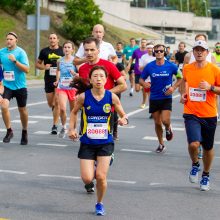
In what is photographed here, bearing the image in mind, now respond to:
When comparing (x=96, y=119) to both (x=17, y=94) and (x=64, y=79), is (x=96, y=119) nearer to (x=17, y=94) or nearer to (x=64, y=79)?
(x=17, y=94)

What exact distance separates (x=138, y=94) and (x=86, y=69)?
18.3 metres

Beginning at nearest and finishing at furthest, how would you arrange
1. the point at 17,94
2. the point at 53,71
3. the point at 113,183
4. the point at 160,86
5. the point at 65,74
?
the point at 113,183 → the point at 160,86 → the point at 17,94 → the point at 65,74 → the point at 53,71

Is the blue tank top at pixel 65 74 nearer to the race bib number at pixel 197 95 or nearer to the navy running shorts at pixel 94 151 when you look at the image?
the race bib number at pixel 197 95

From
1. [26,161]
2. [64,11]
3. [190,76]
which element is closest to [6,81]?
[26,161]

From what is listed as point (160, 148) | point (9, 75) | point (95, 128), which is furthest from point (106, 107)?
point (9, 75)

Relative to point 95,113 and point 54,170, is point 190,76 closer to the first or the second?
point 95,113

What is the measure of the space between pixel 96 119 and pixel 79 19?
4698 centimetres

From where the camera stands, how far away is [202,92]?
918 cm

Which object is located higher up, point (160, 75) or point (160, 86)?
point (160, 75)

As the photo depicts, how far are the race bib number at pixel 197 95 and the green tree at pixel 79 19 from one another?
147 ft

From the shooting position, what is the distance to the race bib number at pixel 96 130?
8055 mm

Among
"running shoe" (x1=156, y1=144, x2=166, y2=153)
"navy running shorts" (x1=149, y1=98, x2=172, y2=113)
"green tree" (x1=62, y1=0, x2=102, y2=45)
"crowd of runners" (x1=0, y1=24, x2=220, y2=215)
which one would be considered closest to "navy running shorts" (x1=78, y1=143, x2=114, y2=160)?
"crowd of runners" (x1=0, y1=24, x2=220, y2=215)

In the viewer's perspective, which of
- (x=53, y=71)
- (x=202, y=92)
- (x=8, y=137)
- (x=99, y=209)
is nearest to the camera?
(x=99, y=209)

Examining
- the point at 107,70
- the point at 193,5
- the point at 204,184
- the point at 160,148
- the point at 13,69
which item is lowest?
the point at 160,148
